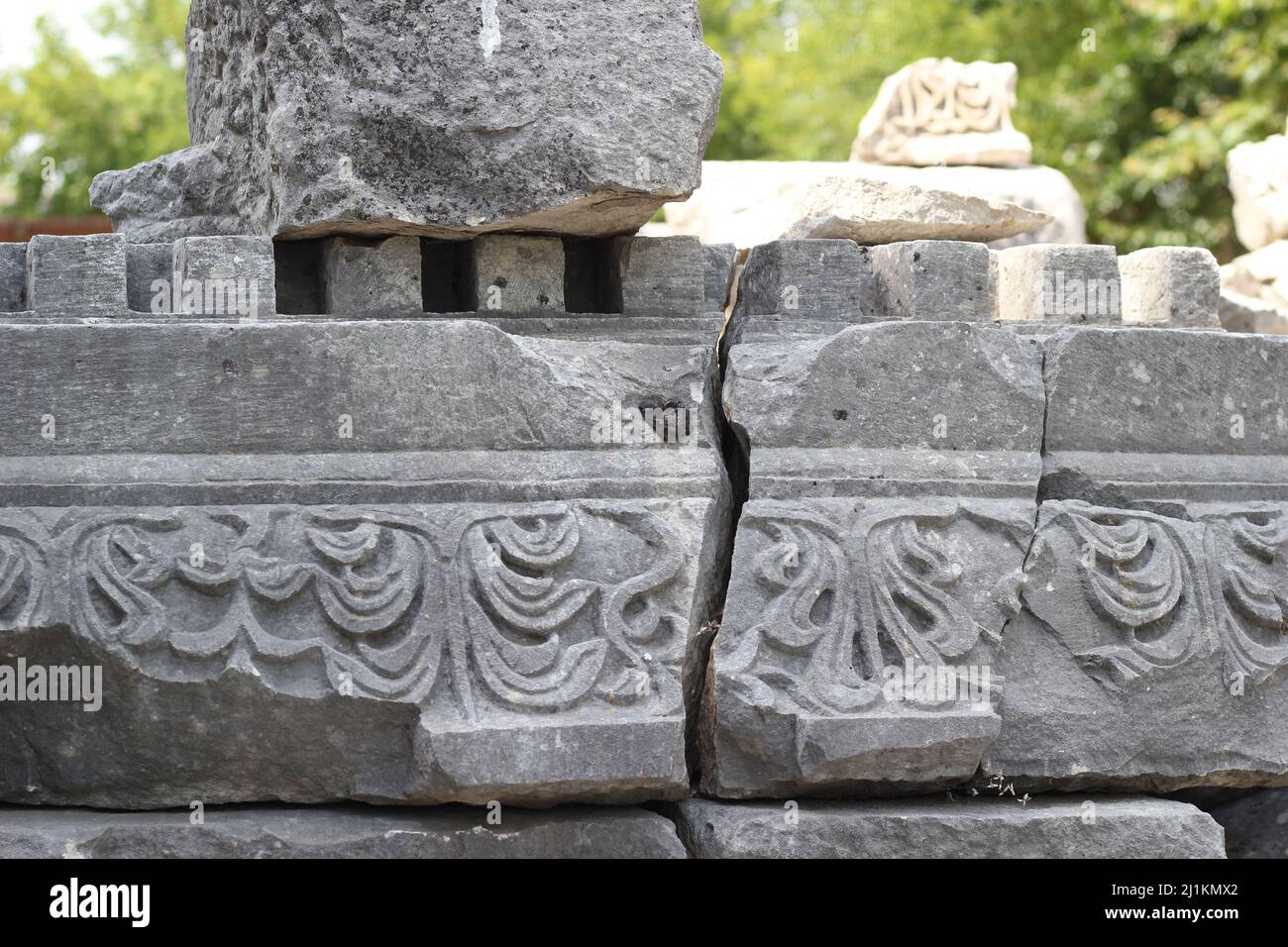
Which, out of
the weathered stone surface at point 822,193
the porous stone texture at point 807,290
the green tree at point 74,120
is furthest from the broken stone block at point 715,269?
the green tree at point 74,120

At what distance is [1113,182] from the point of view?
11664 millimetres

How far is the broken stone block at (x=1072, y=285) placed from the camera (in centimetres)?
357

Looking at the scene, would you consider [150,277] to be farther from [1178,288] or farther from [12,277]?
[1178,288]

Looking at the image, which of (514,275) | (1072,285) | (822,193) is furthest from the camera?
(822,193)

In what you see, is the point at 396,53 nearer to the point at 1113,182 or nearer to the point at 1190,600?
the point at 1190,600

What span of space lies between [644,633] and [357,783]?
600 mm

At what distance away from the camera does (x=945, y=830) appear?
115 inches

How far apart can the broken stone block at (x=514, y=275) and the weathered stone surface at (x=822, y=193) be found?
64.9 inches

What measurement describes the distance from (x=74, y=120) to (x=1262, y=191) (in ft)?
47.9

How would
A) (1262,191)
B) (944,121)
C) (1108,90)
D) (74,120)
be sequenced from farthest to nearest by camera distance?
(74,120)
(1108,90)
(944,121)
(1262,191)

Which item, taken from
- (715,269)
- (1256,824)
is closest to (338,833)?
(715,269)

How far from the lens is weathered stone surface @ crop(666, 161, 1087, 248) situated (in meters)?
5.08

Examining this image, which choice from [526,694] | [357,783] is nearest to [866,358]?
[526,694]

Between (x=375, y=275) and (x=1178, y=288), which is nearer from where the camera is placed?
(x=375, y=275)
